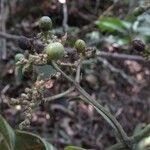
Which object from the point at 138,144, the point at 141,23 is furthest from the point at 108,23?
the point at 138,144

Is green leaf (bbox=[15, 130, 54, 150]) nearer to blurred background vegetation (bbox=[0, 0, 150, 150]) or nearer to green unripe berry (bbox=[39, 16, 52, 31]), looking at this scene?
green unripe berry (bbox=[39, 16, 52, 31])

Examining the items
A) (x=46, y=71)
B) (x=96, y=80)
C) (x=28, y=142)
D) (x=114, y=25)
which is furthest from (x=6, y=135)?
(x=96, y=80)

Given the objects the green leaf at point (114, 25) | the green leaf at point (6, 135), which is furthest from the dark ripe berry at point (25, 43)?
the green leaf at point (114, 25)

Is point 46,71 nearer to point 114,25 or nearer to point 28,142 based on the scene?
point 28,142

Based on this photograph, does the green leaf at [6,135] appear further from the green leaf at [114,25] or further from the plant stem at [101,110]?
the green leaf at [114,25]

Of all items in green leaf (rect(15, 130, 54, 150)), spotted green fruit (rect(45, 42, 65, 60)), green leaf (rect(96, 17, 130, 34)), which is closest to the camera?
spotted green fruit (rect(45, 42, 65, 60))

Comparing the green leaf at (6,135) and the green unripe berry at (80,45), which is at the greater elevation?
the green unripe berry at (80,45)

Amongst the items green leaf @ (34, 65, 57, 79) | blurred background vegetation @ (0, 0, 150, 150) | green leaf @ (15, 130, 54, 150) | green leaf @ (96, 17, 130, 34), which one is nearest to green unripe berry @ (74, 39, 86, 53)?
green leaf @ (34, 65, 57, 79)

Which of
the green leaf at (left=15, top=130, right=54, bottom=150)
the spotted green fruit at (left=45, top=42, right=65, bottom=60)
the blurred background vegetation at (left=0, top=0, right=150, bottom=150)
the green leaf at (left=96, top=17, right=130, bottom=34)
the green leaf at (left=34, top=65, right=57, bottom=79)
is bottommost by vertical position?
the blurred background vegetation at (left=0, top=0, right=150, bottom=150)
